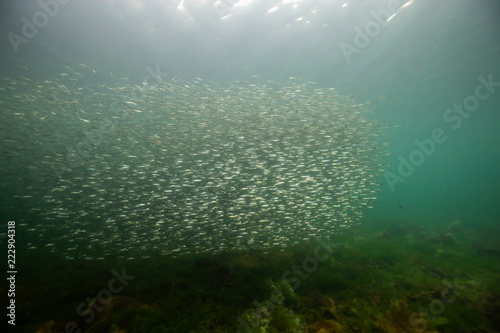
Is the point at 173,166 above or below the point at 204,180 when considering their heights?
above

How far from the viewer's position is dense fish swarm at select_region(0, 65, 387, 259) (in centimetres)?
848

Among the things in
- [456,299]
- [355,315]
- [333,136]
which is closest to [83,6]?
[333,136]

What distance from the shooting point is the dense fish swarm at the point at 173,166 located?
8.48 meters

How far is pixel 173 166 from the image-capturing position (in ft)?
29.4

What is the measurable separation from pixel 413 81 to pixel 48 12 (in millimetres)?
27267

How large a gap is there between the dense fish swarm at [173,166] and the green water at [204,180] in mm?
74

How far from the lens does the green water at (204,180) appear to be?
19.2ft

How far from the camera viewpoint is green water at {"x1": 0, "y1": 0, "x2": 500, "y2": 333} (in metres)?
5.85

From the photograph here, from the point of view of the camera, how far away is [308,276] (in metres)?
7.41

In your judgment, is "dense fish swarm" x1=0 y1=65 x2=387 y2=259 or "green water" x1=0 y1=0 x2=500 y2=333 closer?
"green water" x1=0 y1=0 x2=500 y2=333

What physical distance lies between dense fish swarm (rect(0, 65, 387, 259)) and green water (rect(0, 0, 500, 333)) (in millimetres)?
74

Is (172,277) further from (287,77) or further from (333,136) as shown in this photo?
(287,77)

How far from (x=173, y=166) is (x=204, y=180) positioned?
4.77 ft

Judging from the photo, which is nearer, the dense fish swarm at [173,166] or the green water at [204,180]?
the green water at [204,180]
